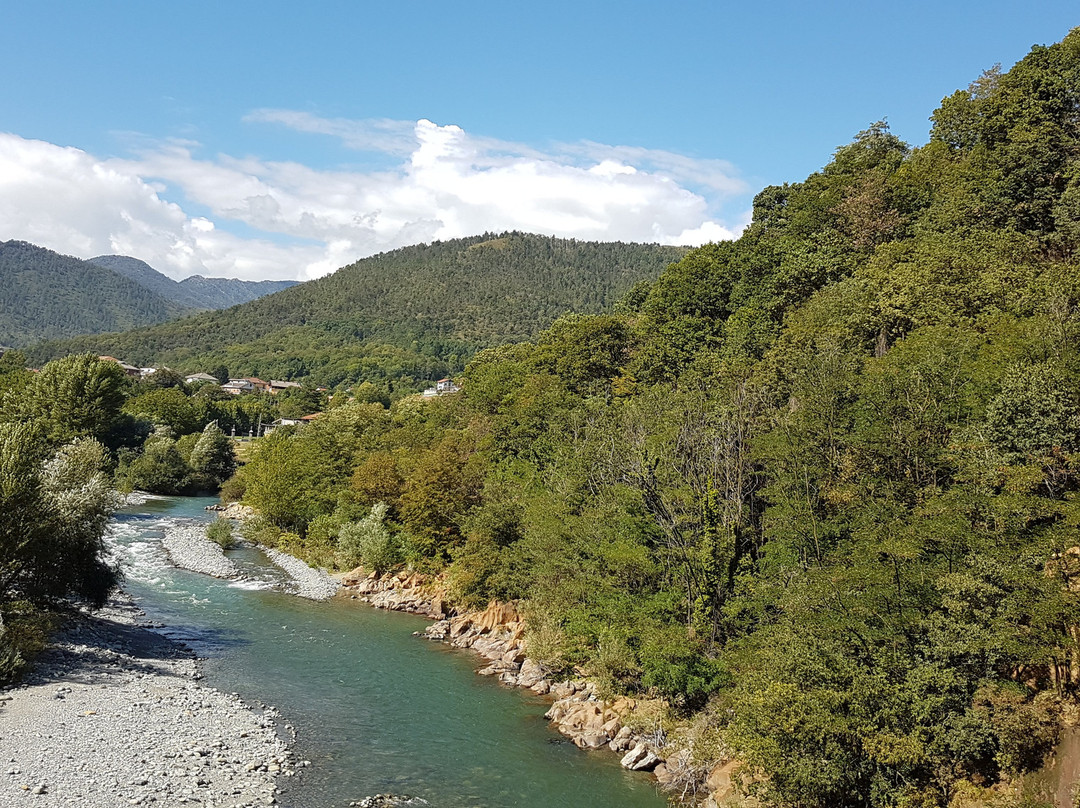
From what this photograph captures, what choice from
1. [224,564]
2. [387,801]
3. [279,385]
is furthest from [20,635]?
[279,385]

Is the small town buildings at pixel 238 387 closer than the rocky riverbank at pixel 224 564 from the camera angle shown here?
No

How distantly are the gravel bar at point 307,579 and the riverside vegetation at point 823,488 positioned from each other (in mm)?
1409

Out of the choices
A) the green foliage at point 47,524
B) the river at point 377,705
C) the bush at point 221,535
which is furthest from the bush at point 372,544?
the green foliage at point 47,524

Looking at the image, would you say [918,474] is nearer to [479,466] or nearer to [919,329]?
[919,329]

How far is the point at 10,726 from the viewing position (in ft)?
66.0

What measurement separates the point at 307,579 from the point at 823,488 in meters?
32.8

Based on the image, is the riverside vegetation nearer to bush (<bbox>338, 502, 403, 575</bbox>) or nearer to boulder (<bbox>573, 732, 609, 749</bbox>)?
bush (<bbox>338, 502, 403, 575</bbox>)

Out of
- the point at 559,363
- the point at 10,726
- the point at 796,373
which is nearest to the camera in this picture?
the point at 10,726

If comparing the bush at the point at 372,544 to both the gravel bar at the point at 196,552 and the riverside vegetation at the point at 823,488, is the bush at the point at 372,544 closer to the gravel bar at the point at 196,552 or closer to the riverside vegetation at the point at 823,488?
the riverside vegetation at the point at 823,488

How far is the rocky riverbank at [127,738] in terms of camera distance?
59.1 feet

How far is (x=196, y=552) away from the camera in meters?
50.4

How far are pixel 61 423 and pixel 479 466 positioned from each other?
56114 mm

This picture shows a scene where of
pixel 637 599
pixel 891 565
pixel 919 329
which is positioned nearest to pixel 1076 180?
pixel 919 329

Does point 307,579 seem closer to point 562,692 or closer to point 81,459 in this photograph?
point 81,459
